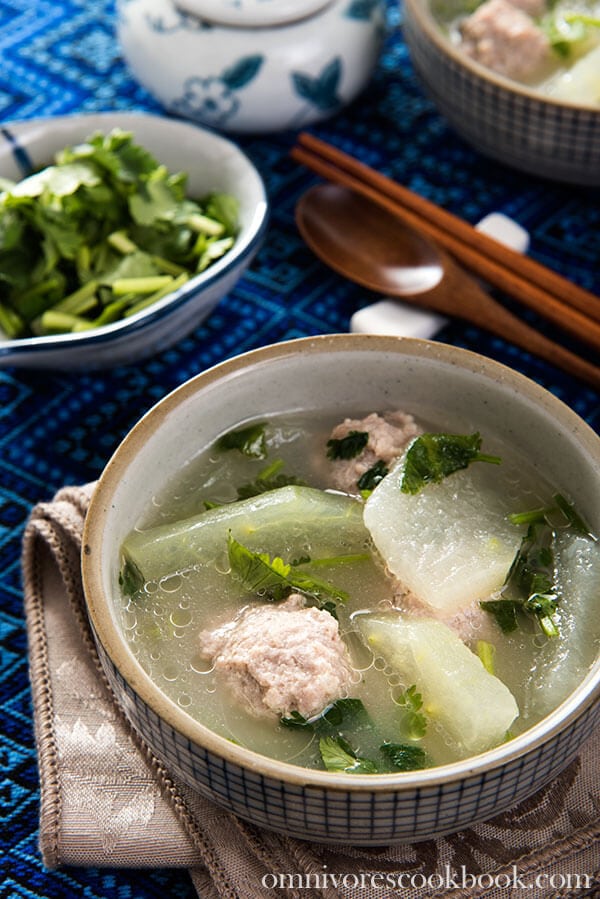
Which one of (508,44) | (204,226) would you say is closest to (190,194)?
(204,226)

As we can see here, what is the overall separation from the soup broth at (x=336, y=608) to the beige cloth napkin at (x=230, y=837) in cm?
18

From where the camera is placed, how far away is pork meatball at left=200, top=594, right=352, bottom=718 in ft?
4.59

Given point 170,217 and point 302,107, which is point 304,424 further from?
point 302,107

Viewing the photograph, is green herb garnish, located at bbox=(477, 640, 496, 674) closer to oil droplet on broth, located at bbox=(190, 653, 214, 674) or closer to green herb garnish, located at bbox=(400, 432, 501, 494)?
green herb garnish, located at bbox=(400, 432, 501, 494)

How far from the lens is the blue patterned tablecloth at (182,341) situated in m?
1.69

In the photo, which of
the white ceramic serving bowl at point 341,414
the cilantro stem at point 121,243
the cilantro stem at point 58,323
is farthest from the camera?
the cilantro stem at point 121,243

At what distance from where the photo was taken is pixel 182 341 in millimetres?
2314

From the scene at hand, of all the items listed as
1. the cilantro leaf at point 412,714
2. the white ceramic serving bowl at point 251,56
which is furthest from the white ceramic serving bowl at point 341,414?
the white ceramic serving bowl at point 251,56

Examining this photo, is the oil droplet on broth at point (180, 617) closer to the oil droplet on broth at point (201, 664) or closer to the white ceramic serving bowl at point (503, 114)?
the oil droplet on broth at point (201, 664)

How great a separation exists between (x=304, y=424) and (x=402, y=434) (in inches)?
6.9

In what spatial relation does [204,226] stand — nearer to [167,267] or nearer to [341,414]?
[167,267]

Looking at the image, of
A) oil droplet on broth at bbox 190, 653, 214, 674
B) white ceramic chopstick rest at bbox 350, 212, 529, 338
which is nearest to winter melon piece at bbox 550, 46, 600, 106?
white ceramic chopstick rest at bbox 350, 212, 529, 338

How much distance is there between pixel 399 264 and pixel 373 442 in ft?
2.39

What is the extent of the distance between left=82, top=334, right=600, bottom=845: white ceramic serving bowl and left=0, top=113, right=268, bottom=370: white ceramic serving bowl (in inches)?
16.0
